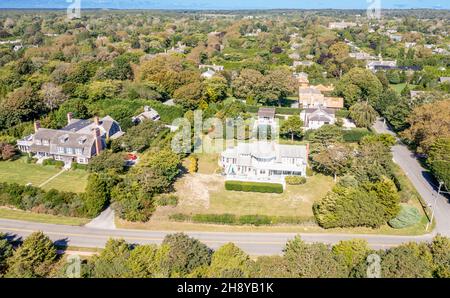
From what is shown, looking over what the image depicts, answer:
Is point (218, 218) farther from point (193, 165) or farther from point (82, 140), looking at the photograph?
point (82, 140)

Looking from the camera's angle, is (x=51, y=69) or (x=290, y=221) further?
(x=51, y=69)

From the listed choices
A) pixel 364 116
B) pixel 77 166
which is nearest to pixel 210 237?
pixel 77 166

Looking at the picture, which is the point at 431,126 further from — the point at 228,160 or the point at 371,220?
the point at 228,160

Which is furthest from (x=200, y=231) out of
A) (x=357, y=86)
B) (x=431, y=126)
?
(x=357, y=86)

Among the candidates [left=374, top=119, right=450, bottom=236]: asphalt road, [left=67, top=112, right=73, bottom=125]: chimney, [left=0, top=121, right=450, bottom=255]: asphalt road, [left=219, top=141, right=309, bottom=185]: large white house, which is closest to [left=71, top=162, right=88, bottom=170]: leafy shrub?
[left=67, top=112, right=73, bottom=125]: chimney

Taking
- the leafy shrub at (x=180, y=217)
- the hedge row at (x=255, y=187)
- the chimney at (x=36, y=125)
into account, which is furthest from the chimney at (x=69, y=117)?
the hedge row at (x=255, y=187)

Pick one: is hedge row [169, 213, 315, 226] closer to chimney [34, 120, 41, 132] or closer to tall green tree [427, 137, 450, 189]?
tall green tree [427, 137, 450, 189]
